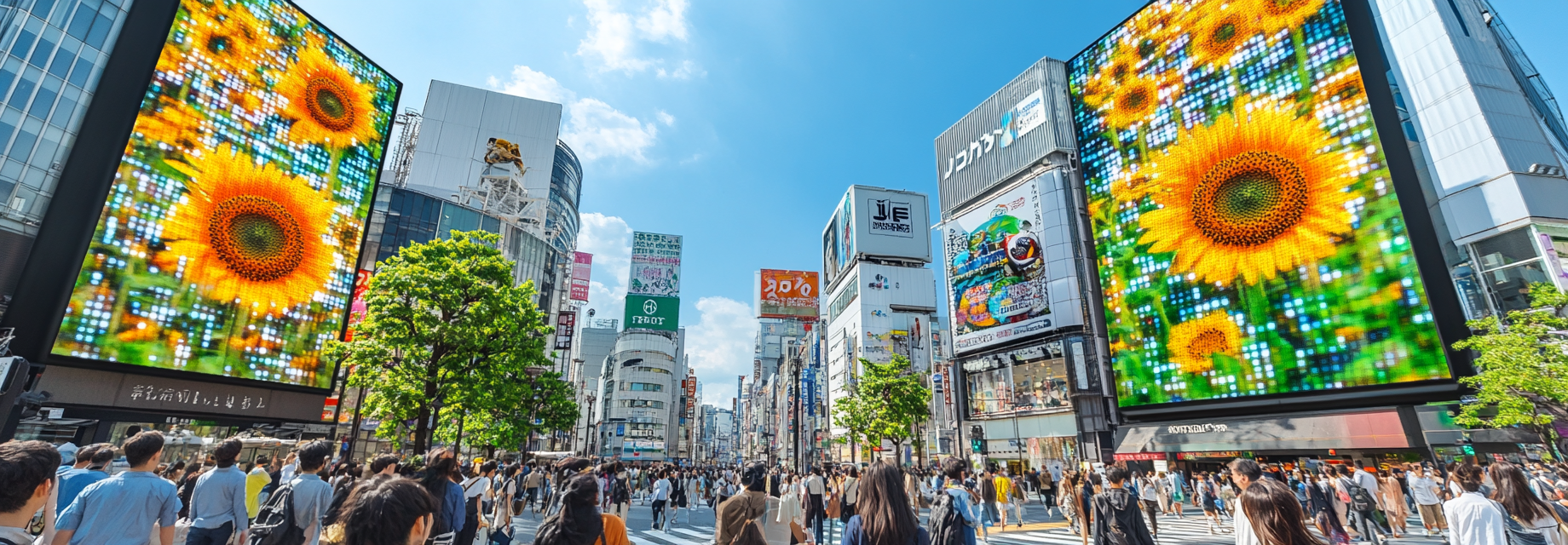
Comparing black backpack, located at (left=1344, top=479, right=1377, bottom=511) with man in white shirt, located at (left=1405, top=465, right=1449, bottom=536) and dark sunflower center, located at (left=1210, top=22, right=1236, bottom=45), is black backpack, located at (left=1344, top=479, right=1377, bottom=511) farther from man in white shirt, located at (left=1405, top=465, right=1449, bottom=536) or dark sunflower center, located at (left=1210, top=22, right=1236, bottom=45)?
dark sunflower center, located at (left=1210, top=22, right=1236, bottom=45)

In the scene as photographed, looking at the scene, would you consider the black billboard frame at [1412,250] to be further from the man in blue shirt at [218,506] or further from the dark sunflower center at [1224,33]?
the man in blue shirt at [218,506]

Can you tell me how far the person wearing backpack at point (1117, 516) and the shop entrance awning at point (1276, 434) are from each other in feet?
80.2

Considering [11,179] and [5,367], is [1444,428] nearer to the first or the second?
[5,367]

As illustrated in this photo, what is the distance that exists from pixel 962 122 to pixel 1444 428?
123 feet

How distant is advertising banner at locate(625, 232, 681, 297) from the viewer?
253ft

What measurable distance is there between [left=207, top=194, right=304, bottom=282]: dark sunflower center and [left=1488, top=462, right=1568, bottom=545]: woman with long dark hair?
97.2 ft

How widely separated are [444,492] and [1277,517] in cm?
634

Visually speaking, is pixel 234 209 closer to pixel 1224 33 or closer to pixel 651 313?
pixel 1224 33

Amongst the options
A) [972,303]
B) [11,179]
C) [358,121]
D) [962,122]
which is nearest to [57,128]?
[11,179]

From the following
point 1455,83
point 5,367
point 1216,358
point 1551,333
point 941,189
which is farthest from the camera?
point 941,189

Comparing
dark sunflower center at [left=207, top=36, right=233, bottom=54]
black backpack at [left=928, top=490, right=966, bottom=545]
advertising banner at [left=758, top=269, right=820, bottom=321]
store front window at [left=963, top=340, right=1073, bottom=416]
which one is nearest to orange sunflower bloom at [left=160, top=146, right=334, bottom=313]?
dark sunflower center at [left=207, top=36, right=233, bottom=54]

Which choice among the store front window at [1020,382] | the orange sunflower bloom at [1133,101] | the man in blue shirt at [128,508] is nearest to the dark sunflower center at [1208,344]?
the store front window at [1020,382]

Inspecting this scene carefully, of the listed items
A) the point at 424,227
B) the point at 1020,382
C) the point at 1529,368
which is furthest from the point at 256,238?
the point at 1020,382

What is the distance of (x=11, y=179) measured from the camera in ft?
65.8
